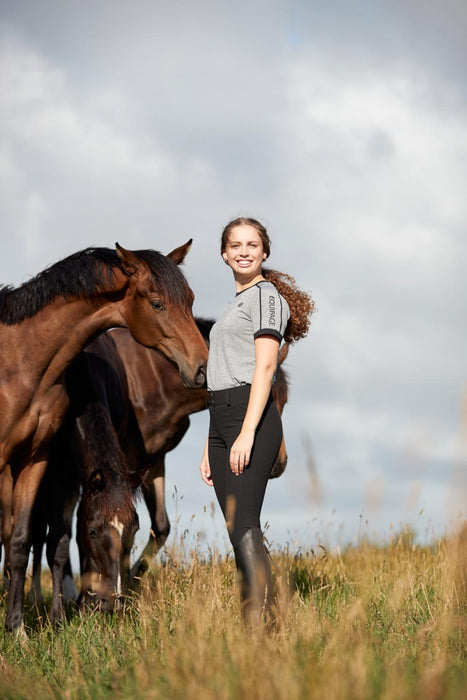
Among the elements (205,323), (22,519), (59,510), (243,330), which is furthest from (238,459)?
(205,323)

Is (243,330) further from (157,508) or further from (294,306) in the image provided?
(157,508)

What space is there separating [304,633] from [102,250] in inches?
127

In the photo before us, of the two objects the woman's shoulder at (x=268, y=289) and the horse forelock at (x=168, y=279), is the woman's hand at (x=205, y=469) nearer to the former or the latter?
the woman's shoulder at (x=268, y=289)

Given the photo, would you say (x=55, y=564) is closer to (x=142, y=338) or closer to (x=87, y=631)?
(x=87, y=631)

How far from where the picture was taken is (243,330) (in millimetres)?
3971

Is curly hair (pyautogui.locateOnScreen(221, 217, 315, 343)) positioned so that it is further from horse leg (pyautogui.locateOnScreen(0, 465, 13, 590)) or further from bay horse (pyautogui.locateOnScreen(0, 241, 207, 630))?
horse leg (pyautogui.locateOnScreen(0, 465, 13, 590))

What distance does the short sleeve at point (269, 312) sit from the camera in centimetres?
382

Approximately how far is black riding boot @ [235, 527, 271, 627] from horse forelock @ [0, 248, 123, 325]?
93.0 inches

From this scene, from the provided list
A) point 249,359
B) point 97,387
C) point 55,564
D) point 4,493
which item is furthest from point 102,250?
point 4,493

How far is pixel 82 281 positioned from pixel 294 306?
1.89 metres

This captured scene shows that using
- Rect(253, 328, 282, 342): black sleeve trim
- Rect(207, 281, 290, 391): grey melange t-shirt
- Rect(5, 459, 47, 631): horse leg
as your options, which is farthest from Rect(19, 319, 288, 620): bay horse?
Rect(253, 328, 282, 342): black sleeve trim

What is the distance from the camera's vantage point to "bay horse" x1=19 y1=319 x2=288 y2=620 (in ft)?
17.9

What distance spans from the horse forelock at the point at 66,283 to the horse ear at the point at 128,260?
0.09m

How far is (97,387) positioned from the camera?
6.48 meters
